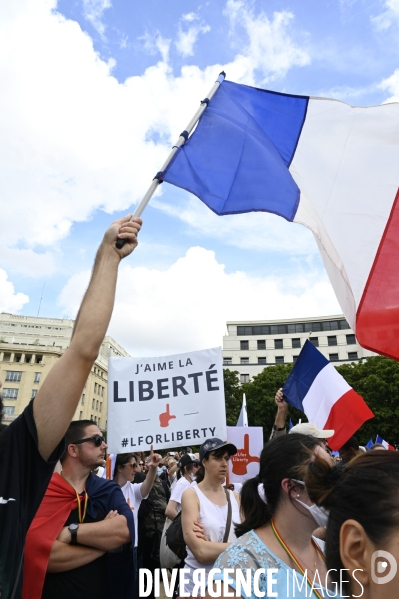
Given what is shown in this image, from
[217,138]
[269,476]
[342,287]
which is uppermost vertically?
[217,138]

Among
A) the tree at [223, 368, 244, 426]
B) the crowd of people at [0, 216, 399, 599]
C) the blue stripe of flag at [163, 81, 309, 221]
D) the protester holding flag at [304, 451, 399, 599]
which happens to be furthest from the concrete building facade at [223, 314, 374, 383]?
the protester holding flag at [304, 451, 399, 599]

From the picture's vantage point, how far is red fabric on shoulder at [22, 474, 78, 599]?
2754 mm

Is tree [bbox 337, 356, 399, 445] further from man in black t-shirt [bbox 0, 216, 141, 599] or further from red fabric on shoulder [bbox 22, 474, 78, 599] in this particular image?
man in black t-shirt [bbox 0, 216, 141, 599]

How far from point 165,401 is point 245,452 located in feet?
7.03

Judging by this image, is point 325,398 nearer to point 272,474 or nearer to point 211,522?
point 211,522

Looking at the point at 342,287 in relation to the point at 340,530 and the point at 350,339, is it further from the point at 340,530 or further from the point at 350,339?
the point at 350,339

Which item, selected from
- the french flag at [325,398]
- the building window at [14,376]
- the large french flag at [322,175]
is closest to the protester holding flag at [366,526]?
the large french flag at [322,175]

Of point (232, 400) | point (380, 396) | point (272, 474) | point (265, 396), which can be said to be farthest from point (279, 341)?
point (272, 474)

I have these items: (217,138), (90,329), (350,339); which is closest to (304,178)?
(217,138)

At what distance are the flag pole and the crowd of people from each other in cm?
28

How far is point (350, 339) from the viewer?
6388cm

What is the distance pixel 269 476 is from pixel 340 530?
1105mm

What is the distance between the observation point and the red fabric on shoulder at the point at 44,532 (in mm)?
2754

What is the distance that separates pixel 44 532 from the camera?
2891mm
